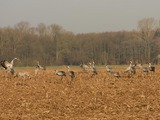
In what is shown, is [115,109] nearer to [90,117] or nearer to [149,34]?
[90,117]

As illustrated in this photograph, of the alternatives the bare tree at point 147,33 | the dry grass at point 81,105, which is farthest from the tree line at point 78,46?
the dry grass at point 81,105

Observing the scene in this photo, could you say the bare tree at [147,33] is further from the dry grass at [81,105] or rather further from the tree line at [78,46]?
the dry grass at [81,105]

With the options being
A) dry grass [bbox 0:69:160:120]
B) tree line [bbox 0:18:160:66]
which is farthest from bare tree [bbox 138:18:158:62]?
dry grass [bbox 0:69:160:120]

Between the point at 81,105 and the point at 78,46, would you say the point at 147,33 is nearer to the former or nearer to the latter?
the point at 78,46

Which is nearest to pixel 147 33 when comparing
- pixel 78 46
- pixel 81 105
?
pixel 78 46

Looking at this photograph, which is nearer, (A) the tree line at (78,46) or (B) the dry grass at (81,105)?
(B) the dry grass at (81,105)

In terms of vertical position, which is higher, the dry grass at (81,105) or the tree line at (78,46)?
the tree line at (78,46)

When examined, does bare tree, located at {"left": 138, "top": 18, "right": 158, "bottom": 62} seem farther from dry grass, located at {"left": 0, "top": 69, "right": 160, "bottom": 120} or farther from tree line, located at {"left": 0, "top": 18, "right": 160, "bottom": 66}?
dry grass, located at {"left": 0, "top": 69, "right": 160, "bottom": 120}

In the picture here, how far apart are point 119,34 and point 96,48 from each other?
830cm

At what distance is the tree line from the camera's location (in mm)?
79125

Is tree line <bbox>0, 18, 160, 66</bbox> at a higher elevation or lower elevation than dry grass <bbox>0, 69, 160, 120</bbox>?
higher

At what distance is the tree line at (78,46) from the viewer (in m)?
79.1

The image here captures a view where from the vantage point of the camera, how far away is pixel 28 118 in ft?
39.9

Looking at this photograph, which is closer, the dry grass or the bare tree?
the dry grass
